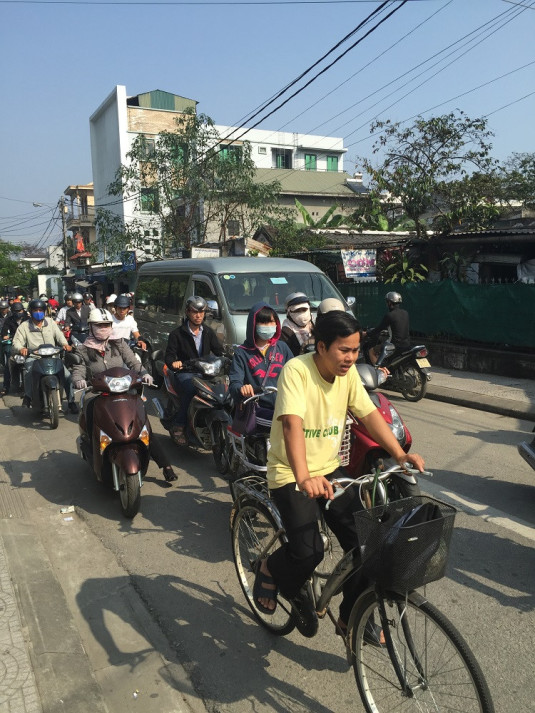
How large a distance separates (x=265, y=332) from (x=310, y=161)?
157 feet

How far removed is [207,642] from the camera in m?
3.33

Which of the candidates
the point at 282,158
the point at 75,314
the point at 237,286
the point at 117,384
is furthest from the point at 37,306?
the point at 282,158

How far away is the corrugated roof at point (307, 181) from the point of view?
39656 millimetres

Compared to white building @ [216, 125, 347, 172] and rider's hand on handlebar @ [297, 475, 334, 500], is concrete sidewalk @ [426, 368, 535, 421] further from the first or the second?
white building @ [216, 125, 347, 172]

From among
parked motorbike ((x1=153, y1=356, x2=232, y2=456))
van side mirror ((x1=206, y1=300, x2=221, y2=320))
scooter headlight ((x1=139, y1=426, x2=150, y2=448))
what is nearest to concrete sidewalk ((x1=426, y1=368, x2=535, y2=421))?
van side mirror ((x1=206, y1=300, x2=221, y2=320))

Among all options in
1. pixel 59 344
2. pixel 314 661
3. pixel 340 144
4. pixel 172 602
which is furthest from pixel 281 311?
pixel 340 144

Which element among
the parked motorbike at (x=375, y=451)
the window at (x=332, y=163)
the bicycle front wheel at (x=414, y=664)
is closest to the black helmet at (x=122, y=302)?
the parked motorbike at (x=375, y=451)

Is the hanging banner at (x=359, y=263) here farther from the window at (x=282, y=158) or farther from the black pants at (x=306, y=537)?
the window at (x=282, y=158)

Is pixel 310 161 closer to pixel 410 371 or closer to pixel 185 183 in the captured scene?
pixel 185 183

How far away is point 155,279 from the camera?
11.4m

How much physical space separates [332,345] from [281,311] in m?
5.97

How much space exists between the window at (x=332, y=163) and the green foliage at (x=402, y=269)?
38.1m

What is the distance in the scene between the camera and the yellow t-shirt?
8.95 feet

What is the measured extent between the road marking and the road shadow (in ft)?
6.91
